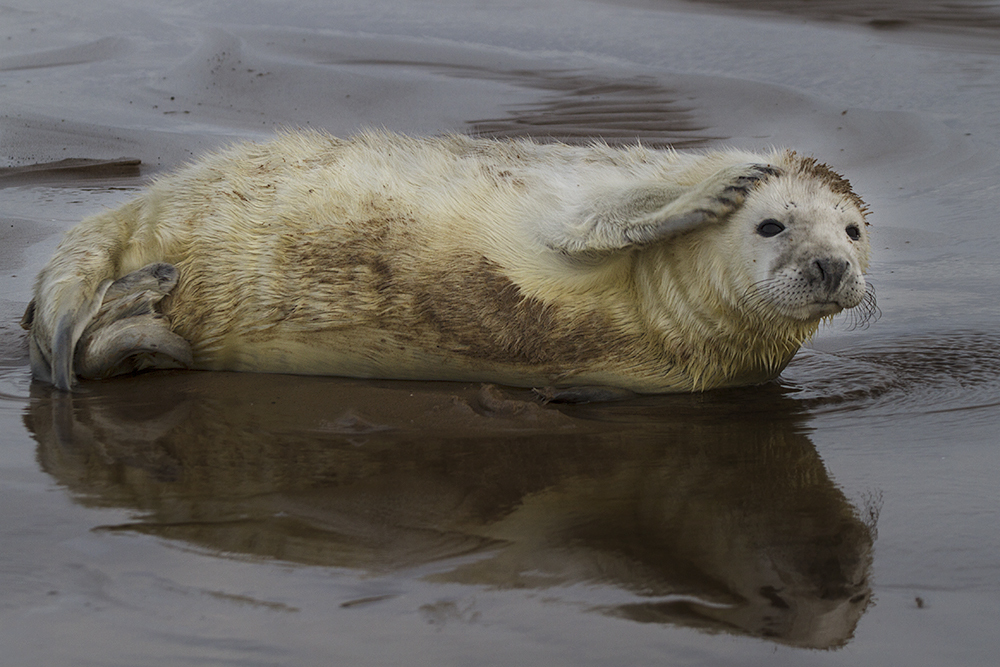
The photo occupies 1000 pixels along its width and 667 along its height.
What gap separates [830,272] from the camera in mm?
3447

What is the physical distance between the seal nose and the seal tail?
2057 millimetres

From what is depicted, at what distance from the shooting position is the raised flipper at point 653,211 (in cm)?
357

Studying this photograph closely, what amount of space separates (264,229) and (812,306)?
1.80 m

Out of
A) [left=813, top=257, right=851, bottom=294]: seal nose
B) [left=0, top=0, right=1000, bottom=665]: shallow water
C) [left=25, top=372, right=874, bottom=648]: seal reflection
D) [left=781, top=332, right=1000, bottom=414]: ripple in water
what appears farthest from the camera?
[left=781, top=332, right=1000, bottom=414]: ripple in water

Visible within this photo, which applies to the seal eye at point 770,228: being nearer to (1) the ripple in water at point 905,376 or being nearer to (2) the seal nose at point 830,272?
(2) the seal nose at point 830,272

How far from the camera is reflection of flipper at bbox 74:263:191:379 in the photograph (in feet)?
12.4

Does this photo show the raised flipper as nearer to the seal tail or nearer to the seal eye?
the seal eye

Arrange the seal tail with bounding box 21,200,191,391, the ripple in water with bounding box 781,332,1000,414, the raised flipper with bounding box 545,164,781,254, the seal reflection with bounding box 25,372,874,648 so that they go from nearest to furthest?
the seal reflection with bounding box 25,372,874,648 < the raised flipper with bounding box 545,164,781,254 < the ripple in water with bounding box 781,332,1000,414 < the seal tail with bounding box 21,200,191,391

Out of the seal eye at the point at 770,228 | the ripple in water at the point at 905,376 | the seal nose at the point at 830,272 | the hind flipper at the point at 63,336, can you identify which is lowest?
the hind flipper at the point at 63,336

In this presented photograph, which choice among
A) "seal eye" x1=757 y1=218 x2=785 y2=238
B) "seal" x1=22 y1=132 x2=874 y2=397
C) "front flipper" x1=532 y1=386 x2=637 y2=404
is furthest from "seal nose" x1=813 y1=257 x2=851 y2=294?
"front flipper" x1=532 y1=386 x2=637 y2=404

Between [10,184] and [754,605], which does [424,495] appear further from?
[10,184]

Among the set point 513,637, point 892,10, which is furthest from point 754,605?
point 892,10

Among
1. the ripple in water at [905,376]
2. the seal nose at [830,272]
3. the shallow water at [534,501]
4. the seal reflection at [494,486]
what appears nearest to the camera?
the shallow water at [534,501]

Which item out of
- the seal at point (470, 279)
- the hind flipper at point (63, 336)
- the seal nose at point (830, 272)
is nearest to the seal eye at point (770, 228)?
the seal at point (470, 279)
